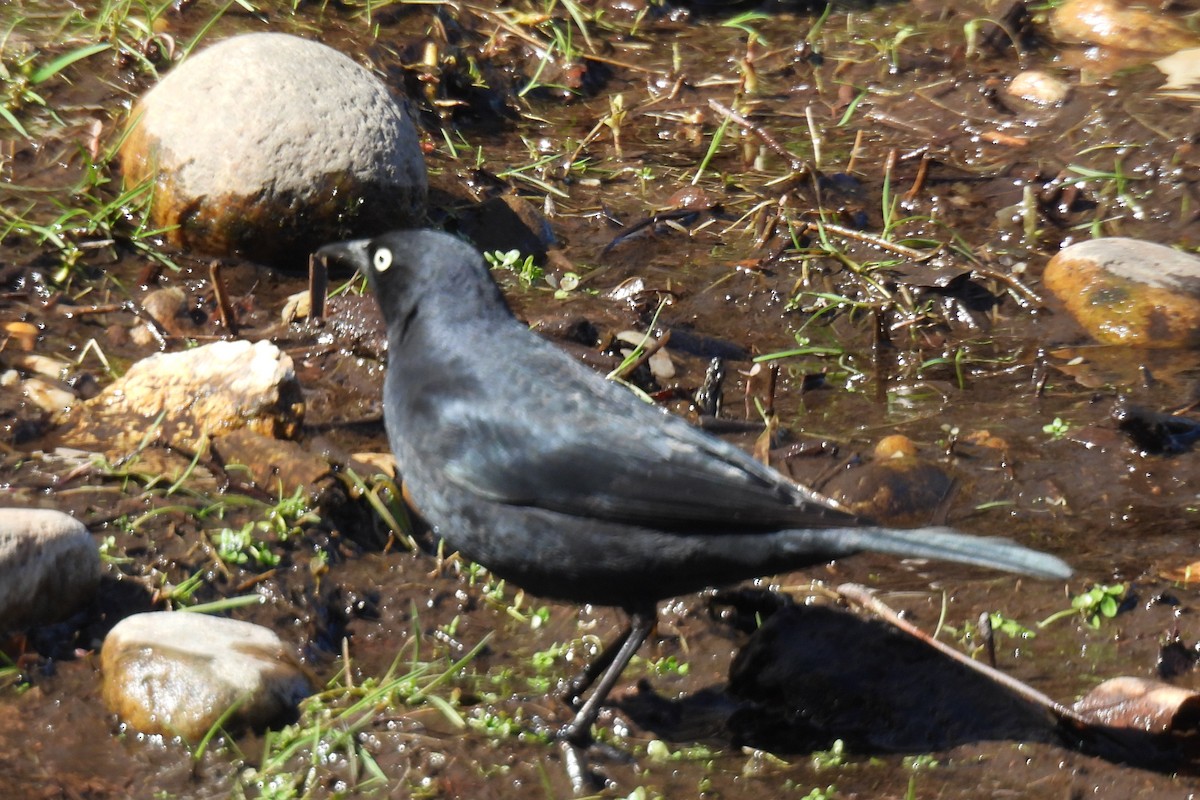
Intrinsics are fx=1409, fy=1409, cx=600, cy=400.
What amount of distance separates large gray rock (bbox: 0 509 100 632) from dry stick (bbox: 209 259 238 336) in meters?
2.05

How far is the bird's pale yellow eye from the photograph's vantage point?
470 centimetres

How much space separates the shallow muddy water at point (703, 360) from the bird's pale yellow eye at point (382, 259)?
0.79 metres

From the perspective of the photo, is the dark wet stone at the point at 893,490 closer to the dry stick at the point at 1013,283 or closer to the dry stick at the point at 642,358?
the dry stick at the point at 642,358

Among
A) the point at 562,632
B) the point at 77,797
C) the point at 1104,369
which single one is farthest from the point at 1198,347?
the point at 77,797

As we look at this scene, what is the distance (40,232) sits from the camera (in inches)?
245

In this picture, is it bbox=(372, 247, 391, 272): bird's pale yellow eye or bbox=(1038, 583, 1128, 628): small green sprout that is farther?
bbox=(372, 247, 391, 272): bird's pale yellow eye

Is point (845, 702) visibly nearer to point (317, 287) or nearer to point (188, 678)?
point (188, 678)

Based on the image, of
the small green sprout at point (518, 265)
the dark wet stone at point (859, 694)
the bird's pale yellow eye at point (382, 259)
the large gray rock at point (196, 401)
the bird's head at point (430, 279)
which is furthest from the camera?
the small green sprout at point (518, 265)

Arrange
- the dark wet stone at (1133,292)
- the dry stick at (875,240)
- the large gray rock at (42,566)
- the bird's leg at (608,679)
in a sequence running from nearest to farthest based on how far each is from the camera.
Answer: the large gray rock at (42,566)
the bird's leg at (608,679)
the dark wet stone at (1133,292)
the dry stick at (875,240)

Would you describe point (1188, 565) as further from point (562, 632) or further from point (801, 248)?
point (801, 248)

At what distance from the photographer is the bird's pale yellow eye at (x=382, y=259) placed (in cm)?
470

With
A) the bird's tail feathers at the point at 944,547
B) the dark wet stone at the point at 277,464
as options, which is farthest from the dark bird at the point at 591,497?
the dark wet stone at the point at 277,464

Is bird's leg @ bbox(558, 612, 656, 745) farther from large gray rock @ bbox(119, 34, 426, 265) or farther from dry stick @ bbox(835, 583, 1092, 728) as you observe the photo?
large gray rock @ bbox(119, 34, 426, 265)

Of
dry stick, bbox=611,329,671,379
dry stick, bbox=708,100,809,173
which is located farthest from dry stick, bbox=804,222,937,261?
dry stick, bbox=611,329,671,379
